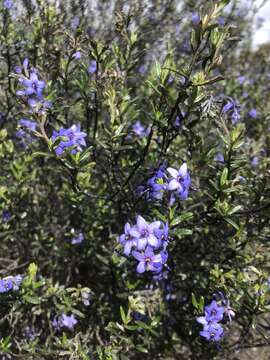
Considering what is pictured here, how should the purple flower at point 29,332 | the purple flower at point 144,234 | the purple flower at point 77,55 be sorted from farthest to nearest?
the purple flower at point 29,332
the purple flower at point 77,55
the purple flower at point 144,234

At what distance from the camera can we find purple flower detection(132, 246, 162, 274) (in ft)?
8.60

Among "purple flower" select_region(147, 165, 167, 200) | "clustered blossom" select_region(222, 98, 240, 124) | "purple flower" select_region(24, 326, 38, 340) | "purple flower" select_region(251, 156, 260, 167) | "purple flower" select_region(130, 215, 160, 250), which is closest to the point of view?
"purple flower" select_region(130, 215, 160, 250)

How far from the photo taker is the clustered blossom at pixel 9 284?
2898 mm

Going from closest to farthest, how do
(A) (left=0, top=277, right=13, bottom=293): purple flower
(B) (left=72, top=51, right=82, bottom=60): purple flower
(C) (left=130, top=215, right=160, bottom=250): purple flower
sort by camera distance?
1. (C) (left=130, top=215, right=160, bottom=250): purple flower
2. (A) (left=0, top=277, right=13, bottom=293): purple flower
3. (B) (left=72, top=51, right=82, bottom=60): purple flower

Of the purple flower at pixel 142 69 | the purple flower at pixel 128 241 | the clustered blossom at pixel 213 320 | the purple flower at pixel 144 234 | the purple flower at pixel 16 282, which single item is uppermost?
the purple flower at pixel 142 69

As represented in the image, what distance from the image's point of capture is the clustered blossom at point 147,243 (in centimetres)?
257

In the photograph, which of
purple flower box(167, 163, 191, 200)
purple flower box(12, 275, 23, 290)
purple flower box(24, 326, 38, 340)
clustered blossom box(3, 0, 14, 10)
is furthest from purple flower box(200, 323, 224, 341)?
clustered blossom box(3, 0, 14, 10)

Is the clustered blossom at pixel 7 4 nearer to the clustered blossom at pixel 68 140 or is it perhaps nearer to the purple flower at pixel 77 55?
the purple flower at pixel 77 55

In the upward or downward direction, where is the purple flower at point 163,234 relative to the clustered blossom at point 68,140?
downward

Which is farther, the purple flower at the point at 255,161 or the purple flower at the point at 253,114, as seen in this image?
the purple flower at the point at 253,114

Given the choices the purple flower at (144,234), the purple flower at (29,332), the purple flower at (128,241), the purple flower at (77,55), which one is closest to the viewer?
the purple flower at (144,234)

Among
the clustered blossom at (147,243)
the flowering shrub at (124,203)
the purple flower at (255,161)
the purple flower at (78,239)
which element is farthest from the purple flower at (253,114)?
the clustered blossom at (147,243)

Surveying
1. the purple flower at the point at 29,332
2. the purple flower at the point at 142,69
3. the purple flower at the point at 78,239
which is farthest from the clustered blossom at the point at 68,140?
the purple flower at the point at 142,69

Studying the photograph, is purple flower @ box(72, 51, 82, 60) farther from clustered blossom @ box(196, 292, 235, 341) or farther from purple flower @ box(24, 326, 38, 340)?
purple flower @ box(24, 326, 38, 340)
